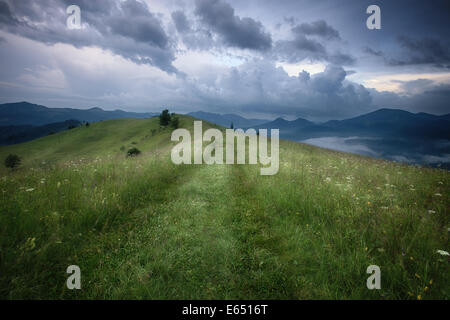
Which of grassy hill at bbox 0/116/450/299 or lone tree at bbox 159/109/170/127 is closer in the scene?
grassy hill at bbox 0/116/450/299

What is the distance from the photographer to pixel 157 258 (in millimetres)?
3438

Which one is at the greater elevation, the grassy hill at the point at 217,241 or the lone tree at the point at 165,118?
the lone tree at the point at 165,118

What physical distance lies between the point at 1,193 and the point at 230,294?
6519mm

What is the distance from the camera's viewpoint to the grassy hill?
2.87 m

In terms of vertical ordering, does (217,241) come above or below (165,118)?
below

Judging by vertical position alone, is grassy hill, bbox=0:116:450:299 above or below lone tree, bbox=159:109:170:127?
below

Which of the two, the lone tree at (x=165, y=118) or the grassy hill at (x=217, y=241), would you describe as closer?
the grassy hill at (x=217, y=241)

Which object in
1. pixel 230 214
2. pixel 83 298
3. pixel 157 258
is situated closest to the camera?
pixel 83 298

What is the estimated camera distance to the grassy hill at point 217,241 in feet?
9.43

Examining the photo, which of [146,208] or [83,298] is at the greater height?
[146,208]

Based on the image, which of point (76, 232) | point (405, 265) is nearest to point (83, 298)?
point (76, 232)

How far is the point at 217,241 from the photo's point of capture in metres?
4.12

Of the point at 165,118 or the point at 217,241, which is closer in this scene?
the point at 217,241
